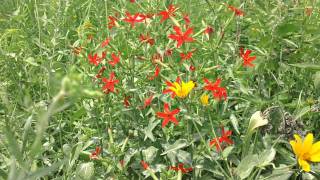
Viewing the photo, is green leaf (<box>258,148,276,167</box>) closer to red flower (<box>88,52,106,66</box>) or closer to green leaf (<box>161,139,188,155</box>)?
green leaf (<box>161,139,188,155</box>)

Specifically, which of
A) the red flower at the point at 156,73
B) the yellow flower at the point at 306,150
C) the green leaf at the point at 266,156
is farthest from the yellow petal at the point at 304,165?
the red flower at the point at 156,73

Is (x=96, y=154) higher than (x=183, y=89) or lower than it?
lower

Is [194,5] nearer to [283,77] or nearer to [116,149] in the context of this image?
[283,77]

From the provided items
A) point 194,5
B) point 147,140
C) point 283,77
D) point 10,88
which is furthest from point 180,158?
point 194,5

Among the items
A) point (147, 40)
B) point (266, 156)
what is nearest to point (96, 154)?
point (147, 40)

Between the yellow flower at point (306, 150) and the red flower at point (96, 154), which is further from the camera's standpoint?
the red flower at point (96, 154)

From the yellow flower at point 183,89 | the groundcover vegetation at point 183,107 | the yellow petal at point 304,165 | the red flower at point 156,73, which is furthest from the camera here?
the red flower at point 156,73

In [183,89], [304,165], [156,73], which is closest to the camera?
[304,165]

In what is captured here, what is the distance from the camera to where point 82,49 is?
1804 mm

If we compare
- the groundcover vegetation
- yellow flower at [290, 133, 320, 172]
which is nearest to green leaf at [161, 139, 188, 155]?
the groundcover vegetation

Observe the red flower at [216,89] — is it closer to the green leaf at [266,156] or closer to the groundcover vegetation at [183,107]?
the groundcover vegetation at [183,107]

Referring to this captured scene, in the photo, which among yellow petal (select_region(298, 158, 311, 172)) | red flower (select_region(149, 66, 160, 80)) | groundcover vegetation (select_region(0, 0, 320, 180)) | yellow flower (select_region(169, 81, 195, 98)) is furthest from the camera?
red flower (select_region(149, 66, 160, 80))

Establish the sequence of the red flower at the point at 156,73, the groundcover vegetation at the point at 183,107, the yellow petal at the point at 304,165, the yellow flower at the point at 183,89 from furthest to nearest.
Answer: the red flower at the point at 156,73, the groundcover vegetation at the point at 183,107, the yellow flower at the point at 183,89, the yellow petal at the point at 304,165

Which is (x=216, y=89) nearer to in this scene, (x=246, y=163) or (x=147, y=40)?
(x=246, y=163)
